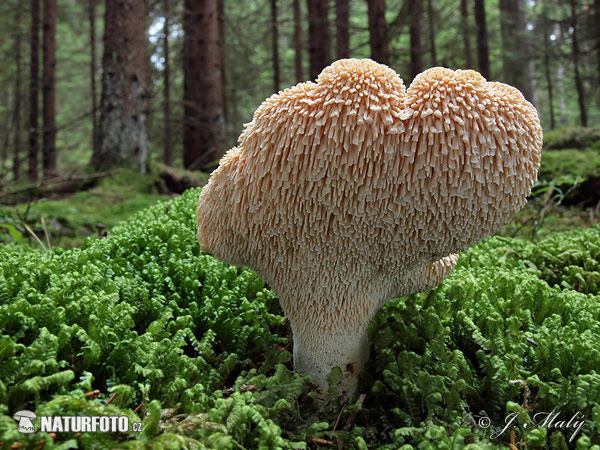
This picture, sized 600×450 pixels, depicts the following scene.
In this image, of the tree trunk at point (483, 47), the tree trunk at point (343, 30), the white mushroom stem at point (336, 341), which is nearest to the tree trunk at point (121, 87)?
the tree trunk at point (343, 30)

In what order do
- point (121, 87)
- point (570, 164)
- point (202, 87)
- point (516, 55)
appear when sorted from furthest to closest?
point (516, 55) → point (202, 87) → point (121, 87) → point (570, 164)

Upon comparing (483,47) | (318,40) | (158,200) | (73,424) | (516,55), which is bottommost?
(73,424)

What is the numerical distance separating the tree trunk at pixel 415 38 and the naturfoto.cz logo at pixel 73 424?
10875mm

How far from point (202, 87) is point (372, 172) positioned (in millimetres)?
8365

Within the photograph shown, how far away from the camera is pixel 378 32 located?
27.6ft

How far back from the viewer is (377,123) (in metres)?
1.40

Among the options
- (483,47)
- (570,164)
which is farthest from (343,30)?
(570,164)

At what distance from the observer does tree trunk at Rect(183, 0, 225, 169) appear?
8.77 metres

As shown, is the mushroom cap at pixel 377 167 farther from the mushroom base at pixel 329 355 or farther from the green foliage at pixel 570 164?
the green foliage at pixel 570 164

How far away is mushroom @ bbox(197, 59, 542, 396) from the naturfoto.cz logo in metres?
0.79

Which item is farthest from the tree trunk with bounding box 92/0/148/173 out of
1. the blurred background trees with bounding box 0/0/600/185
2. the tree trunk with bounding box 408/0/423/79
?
the tree trunk with bounding box 408/0/423/79

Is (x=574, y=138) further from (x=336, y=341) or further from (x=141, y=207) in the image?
(x=336, y=341)

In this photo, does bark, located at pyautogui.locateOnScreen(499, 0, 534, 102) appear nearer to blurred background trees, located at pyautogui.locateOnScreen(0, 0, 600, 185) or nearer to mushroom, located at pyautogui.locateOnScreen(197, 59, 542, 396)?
blurred background trees, located at pyautogui.locateOnScreen(0, 0, 600, 185)

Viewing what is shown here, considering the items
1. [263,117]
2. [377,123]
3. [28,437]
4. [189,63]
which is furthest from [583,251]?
[189,63]
